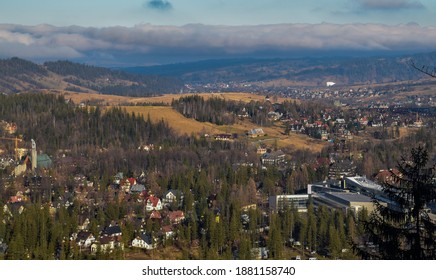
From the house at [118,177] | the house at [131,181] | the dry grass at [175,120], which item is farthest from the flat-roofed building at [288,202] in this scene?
the dry grass at [175,120]

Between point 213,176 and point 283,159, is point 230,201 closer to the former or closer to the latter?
point 213,176

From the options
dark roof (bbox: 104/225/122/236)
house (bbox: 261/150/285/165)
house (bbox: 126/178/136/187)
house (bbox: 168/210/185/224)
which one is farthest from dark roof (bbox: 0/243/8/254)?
house (bbox: 261/150/285/165)

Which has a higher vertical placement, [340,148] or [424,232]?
[424,232]

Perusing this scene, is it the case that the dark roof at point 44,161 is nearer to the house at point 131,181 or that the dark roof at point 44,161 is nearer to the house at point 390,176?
the house at point 131,181

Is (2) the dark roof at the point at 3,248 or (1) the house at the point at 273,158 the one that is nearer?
(2) the dark roof at the point at 3,248
